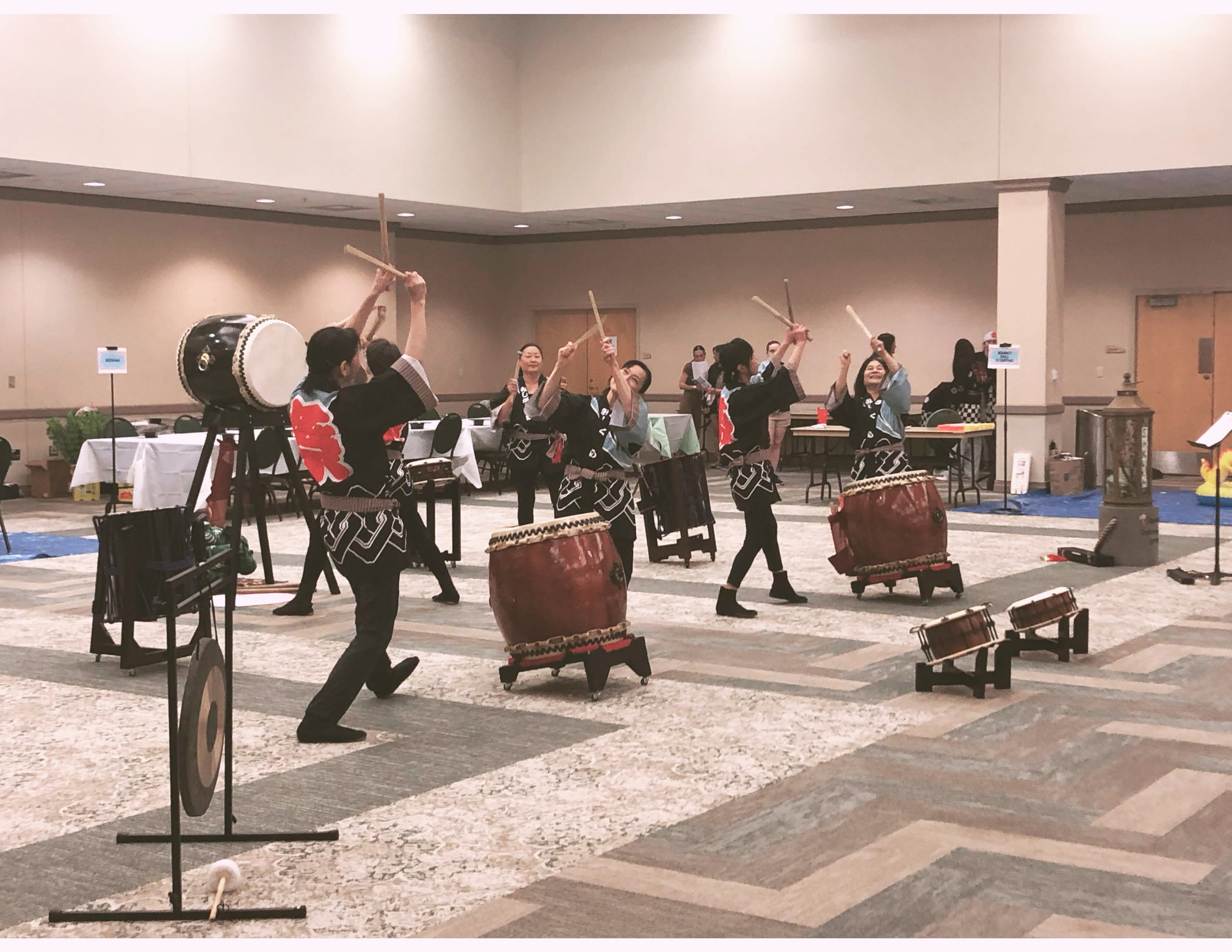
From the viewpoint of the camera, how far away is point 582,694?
5648mm

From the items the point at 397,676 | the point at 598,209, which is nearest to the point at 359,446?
the point at 397,676

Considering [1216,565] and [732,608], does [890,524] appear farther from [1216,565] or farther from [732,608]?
[1216,565]

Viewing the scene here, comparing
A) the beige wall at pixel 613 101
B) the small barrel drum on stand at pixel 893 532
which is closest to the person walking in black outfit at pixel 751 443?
the small barrel drum on stand at pixel 893 532

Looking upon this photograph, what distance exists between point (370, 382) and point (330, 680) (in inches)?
40.8

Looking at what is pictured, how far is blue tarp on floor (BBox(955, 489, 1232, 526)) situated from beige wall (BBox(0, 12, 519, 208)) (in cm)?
661

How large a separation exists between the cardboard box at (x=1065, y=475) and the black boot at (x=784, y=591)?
6.76m

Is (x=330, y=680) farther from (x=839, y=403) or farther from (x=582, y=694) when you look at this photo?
(x=839, y=403)

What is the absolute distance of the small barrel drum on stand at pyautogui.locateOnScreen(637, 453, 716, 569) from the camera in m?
9.17

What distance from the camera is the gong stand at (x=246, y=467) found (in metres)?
4.71

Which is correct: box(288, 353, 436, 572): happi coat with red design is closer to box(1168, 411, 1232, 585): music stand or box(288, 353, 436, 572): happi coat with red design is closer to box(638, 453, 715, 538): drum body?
box(638, 453, 715, 538): drum body

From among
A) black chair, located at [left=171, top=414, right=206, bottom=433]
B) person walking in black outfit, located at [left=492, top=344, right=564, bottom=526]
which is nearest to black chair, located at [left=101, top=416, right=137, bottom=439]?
black chair, located at [left=171, top=414, right=206, bottom=433]

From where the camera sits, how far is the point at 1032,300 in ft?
45.2

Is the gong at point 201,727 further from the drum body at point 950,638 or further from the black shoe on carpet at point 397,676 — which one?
the drum body at point 950,638

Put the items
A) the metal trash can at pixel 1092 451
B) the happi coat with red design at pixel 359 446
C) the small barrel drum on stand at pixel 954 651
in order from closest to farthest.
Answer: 1. the happi coat with red design at pixel 359 446
2. the small barrel drum on stand at pixel 954 651
3. the metal trash can at pixel 1092 451
